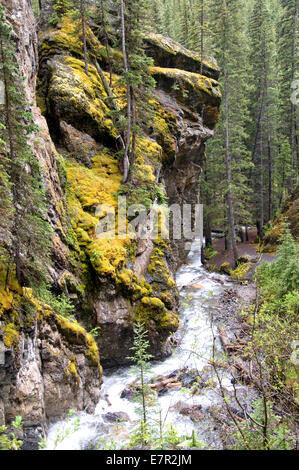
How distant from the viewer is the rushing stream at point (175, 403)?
5.38m

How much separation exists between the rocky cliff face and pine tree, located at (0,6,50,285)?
1.81ft

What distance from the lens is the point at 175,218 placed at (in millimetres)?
20891

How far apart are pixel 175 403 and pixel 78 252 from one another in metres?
5.35

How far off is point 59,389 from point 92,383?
1.60m

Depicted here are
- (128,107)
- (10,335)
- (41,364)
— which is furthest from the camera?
(128,107)

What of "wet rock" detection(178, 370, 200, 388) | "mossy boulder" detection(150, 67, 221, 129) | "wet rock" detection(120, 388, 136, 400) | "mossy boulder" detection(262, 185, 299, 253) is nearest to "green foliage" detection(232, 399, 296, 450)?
"wet rock" detection(178, 370, 200, 388)

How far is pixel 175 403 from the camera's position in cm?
771

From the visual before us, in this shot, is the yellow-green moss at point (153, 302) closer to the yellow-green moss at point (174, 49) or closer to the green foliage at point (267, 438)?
the green foliage at point (267, 438)

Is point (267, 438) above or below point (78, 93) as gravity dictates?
below

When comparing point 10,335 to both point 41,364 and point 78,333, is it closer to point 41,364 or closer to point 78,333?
point 41,364

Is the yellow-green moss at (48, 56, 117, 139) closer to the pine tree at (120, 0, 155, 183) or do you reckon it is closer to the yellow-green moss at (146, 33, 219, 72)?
the pine tree at (120, 0, 155, 183)

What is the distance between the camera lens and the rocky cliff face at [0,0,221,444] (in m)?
5.40

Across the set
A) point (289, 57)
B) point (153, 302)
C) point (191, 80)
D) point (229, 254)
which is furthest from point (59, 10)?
point (229, 254)

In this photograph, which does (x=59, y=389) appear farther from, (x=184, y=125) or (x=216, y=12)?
(x=216, y=12)
